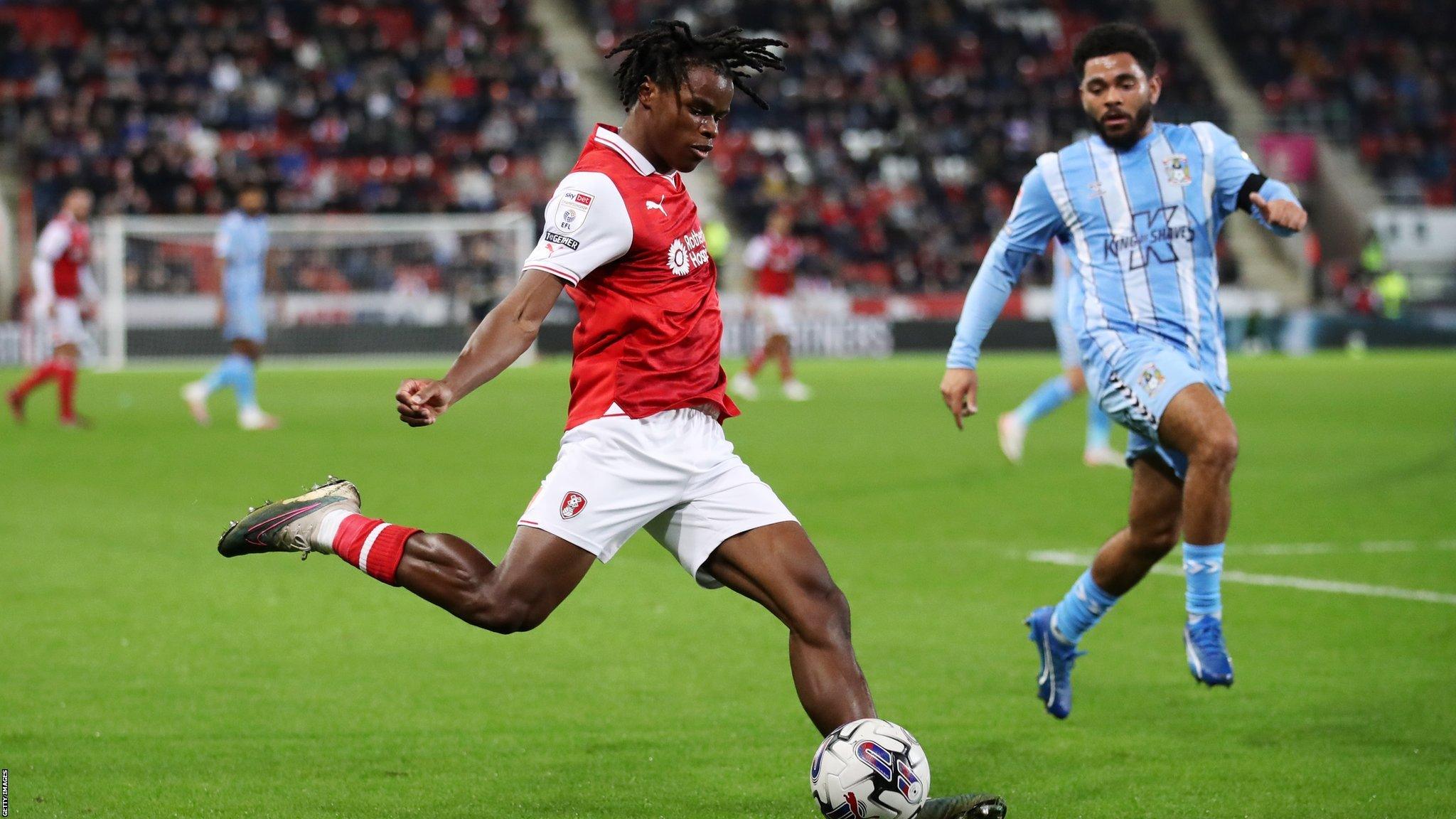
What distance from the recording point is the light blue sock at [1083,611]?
5855 mm

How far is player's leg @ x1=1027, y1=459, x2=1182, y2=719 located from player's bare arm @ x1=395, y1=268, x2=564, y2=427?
2440mm

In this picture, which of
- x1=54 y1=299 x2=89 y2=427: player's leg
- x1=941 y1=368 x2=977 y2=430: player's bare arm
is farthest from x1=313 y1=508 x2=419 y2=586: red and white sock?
x1=54 y1=299 x2=89 y2=427: player's leg

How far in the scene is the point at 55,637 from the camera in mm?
6984

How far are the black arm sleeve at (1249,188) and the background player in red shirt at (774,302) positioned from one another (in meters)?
16.4

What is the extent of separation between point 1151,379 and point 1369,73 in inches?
1656

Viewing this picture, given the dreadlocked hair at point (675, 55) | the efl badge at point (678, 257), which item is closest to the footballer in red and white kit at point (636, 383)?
the efl badge at point (678, 257)

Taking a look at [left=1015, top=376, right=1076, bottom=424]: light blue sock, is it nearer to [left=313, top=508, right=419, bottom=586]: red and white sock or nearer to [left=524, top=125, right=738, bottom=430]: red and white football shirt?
[left=524, top=125, right=738, bottom=430]: red and white football shirt

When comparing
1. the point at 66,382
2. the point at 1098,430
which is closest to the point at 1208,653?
the point at 1098,430

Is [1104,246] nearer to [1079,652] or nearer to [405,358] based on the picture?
[1079,652]

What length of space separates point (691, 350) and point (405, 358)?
26.2 meters

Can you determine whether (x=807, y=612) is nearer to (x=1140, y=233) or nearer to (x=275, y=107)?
(x=1140, y=233)

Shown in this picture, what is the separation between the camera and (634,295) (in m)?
4.45

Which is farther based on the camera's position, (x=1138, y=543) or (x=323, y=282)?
(x=323, y=282)

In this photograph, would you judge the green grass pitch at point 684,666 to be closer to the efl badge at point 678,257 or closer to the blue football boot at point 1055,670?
the blue football boot at point 1055,670
